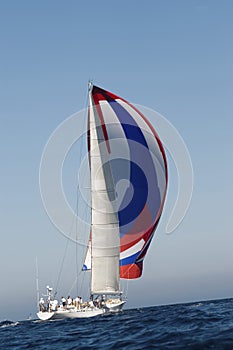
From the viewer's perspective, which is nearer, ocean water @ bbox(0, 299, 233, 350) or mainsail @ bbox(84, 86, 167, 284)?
ocean water @ bbox(0, 299, 233, 350)

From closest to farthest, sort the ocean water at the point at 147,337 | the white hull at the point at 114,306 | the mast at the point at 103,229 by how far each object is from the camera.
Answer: the ocean water at the point at 147,337 < the white hull at the point at 114,306 < the mast at the point at 103,229

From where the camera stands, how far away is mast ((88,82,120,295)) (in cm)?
3547

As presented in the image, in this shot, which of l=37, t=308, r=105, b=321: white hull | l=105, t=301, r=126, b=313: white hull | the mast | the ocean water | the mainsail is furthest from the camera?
the mainsail

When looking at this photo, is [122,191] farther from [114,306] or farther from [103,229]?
[114,306]

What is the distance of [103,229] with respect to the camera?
116 ft

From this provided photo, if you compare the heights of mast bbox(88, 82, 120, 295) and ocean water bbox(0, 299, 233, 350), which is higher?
mast bbox(88, 82, 120, 295)

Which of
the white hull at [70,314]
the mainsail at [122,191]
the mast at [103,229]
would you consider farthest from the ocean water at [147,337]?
the mainsail at [122,191]

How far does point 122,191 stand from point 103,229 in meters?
2.70

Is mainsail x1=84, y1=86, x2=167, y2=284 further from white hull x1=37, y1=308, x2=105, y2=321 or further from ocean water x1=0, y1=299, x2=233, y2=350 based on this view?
ocean water x1=0, y1=299, x2=233, y2=350

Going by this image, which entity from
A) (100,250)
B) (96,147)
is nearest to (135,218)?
(100,250)

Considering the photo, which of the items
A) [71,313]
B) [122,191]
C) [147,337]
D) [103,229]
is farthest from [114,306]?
[147,337]

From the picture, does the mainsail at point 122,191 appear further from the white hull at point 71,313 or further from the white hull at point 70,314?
the white hull at point 70,314

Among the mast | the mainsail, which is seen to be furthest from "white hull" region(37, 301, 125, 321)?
the mainsail

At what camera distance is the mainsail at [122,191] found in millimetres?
35656
